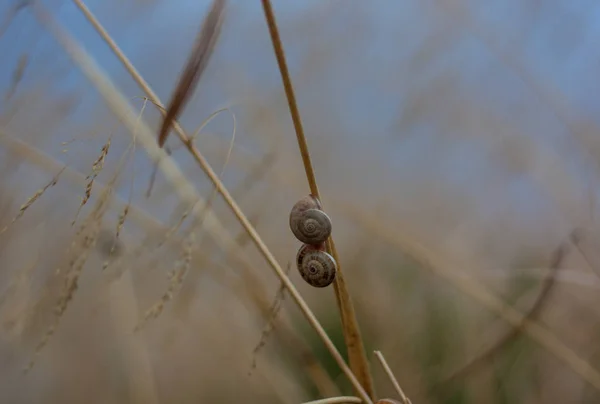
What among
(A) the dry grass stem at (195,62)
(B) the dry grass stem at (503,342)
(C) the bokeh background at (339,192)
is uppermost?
(A) the dry grass stem at (195,62)

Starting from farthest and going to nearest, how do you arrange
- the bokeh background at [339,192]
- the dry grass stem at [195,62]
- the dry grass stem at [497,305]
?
the bokeh background at [339,192] → the dry grass stem at [497,305] → the dry grass stem at [195,62]

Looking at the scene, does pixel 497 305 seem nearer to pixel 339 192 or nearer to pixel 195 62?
pixel 339 192

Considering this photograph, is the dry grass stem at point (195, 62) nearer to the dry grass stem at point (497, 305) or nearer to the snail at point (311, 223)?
the snail at point (311, 223)

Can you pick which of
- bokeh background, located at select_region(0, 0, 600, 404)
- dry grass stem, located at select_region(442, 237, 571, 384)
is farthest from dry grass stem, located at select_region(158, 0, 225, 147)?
dry grass stem, located at select_region(442, 237, 571, 384)

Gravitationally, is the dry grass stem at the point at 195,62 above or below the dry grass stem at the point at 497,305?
above

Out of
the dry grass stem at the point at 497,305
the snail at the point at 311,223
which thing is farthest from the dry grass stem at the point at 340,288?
the dry grass stem at the point at 497,305

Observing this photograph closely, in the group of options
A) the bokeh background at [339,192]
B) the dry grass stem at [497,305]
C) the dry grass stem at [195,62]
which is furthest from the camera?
the bokeh background at [339,192]

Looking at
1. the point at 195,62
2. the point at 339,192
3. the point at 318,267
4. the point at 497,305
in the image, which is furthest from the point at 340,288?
the point at 339,192
